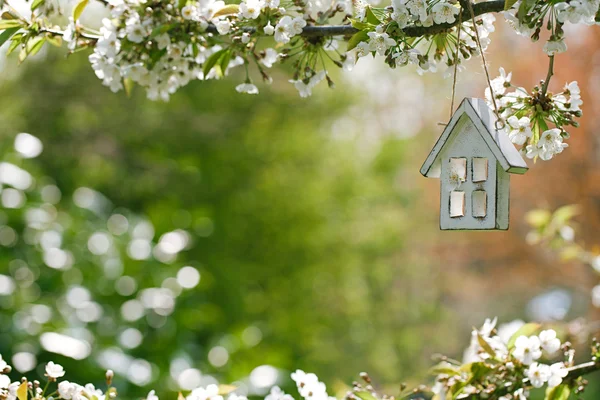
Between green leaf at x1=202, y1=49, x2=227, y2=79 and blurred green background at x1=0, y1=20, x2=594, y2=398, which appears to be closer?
green leaf at x1=202, y1=49, x2=227, y2=79

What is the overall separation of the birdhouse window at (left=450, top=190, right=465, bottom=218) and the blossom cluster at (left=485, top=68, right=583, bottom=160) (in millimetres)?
120

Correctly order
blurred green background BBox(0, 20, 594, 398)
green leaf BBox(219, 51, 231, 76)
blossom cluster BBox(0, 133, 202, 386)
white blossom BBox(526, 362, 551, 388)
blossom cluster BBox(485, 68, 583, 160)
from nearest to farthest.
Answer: blossom cluster BBox(485, 68, 583, 160) → white blossom BBox(526, 362, 551, 388) → green leaf BBox(219, 51, 231, 76) → blossom cluster BBox(0, 133, 202, 386) → blurred green background BBox(0, 20, 594, 398)

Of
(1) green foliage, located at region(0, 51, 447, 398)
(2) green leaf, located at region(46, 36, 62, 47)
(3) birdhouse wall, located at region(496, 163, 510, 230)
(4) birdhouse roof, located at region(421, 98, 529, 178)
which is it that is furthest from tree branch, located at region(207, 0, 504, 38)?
(1) green foliage, located at region(0, 51, 447, 398)

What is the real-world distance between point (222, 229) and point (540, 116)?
4445mm

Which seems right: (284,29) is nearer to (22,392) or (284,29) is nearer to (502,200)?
(502,200)

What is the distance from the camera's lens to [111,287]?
3.67 m

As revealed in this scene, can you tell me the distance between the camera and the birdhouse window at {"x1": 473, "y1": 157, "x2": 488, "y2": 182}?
3.26ft

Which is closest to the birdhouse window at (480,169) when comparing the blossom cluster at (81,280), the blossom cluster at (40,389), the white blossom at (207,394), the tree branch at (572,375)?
the tree branch at (572,375)

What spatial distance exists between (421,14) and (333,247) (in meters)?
4.66

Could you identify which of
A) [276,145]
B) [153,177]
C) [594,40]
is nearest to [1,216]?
[153,177]

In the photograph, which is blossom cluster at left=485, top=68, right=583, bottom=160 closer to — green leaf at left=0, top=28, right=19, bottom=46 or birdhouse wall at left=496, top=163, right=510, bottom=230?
birdhouse wall at left=496, top=163, right=510, bottom=230

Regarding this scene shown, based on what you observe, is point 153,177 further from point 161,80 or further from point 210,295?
point 161,80

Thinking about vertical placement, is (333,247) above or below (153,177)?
below

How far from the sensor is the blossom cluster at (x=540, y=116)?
0.91 meters
